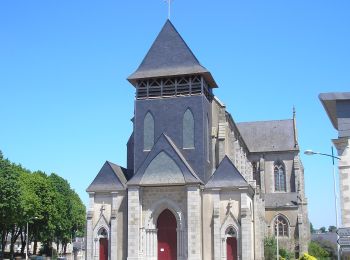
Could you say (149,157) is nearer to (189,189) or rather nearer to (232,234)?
(189,189)

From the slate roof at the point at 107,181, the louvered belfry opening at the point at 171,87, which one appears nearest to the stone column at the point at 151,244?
the slate roof at the point at 107,181

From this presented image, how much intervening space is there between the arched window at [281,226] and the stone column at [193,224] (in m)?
28.0

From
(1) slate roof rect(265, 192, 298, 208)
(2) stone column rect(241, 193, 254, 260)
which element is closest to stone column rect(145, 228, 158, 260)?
(2) stone column rect(241, 193, 254, 260)

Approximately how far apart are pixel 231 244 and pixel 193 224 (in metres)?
3.20

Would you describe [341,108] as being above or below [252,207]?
above

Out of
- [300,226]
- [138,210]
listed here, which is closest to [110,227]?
[138,210]

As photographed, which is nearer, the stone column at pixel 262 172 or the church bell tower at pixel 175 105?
the church bell tower at pixel 175 105

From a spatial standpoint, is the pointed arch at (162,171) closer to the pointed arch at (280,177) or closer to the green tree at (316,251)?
the green tree at (316,251)

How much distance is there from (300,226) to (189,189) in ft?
94.2

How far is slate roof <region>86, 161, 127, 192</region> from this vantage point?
134 ft

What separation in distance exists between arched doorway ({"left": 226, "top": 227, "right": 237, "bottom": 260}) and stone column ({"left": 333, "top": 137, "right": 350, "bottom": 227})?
56.8 feet

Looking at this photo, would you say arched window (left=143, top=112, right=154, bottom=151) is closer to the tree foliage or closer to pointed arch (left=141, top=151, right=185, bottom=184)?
pointed arch (left=141, top=151, right=185, bottom=184)

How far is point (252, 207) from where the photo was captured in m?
42.2

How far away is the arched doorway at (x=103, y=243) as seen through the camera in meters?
40.3
